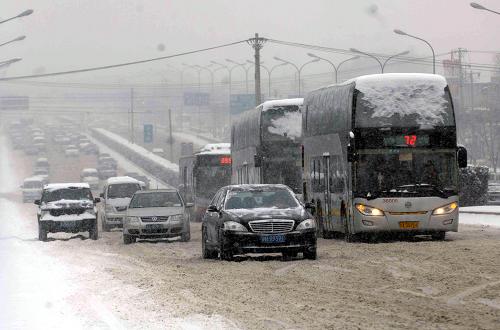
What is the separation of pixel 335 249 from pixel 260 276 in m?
7.04

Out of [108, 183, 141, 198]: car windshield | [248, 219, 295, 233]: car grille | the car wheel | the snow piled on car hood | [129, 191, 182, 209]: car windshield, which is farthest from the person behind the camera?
[108, 183, 141, 198]: car windshield

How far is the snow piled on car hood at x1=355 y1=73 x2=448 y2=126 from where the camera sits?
27495mm

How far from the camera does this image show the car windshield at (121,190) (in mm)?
44312

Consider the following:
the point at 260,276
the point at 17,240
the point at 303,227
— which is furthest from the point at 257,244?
the point at 17,240

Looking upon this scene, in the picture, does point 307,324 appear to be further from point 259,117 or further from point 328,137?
point 259,117

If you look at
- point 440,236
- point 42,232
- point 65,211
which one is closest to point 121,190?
point 65,211

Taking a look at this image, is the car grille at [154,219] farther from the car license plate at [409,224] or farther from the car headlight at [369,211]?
the car license plate at [409,224]

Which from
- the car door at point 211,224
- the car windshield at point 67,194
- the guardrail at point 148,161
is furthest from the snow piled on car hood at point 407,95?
the guardrail at point 148,161

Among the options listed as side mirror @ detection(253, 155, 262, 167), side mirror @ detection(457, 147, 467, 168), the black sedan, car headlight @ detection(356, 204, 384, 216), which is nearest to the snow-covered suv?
side mirror @ detection(253, 155, 262, 167)

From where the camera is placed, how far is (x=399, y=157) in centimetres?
2708

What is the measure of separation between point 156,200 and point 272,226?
12815 millimetres

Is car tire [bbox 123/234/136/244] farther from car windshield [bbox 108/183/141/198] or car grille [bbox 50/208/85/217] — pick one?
car windshield [bbox 108/183/141/198]

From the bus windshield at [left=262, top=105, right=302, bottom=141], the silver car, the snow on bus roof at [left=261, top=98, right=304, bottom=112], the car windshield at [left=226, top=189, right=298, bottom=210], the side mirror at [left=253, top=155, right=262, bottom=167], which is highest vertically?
the snow on bus roof at [left=261, top=98, right=304, bottom=112]

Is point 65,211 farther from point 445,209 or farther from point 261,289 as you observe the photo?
point 261,289
